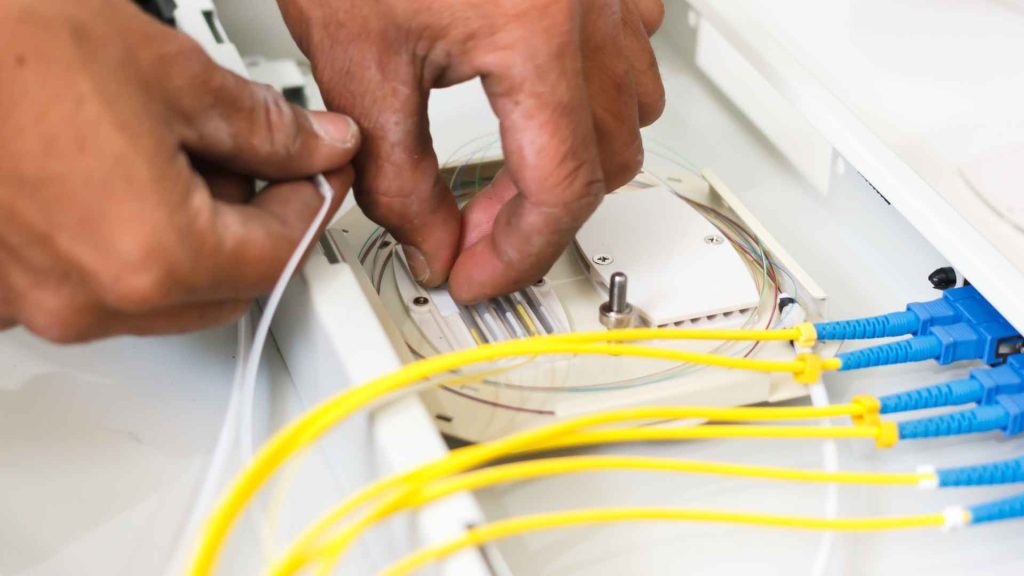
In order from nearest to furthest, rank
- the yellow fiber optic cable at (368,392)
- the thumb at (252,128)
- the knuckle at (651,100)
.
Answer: the yellow fiber optic cable at (368,392) → the thumb at (252,128) → the knuckle at (651,100)

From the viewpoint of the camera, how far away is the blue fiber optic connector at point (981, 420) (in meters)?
0.62

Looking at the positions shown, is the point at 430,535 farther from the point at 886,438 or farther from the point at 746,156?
the point at 746,156

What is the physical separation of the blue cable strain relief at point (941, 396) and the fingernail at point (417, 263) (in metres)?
0.31

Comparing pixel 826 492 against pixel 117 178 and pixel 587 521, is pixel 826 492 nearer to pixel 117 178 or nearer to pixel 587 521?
pixel 587 521

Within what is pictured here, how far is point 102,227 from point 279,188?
0.13 meters

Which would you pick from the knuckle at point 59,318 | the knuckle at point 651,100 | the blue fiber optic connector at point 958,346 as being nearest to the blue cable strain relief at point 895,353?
the blue fiber optic connector at point 958,346

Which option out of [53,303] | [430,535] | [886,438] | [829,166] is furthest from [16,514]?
[829,166]

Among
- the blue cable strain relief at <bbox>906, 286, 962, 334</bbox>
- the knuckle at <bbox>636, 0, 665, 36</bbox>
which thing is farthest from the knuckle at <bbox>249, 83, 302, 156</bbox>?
the blue cable strain relief at <bbox>906, 286, 962, 334</bbox>

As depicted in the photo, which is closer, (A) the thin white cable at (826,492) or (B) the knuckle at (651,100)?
(A) the thin white cable at (826,492)

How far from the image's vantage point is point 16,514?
1.98ft

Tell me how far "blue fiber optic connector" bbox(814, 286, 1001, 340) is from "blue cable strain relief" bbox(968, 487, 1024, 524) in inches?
5.6

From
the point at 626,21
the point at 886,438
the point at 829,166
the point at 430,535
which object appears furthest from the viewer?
the point at 829,166

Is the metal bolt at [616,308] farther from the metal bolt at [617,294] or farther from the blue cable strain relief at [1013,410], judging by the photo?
the blue cable strain relief at [1013,410]

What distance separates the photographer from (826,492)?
64cm
